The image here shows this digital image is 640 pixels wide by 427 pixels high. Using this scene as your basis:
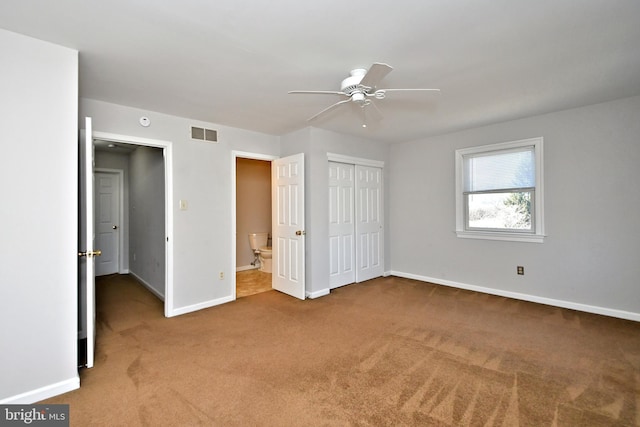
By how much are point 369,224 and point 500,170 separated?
2.12 metres

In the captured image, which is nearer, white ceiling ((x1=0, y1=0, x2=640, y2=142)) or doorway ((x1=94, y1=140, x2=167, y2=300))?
white ceiling ((x1=0, y1=0, x2=640, y2=142))

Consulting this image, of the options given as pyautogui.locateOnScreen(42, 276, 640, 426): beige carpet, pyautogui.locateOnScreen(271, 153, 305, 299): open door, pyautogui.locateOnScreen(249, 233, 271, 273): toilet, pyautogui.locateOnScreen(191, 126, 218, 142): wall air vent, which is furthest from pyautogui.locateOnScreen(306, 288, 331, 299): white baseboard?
pyautogui.locateOnScreen(191, 126, 218, 142): wall air vent

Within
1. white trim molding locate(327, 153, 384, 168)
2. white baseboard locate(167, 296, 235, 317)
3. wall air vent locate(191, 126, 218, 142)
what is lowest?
white baseboard locate(167, 296, 235, 317)

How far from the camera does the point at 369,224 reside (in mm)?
5113

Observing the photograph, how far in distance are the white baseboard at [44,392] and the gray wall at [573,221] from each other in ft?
15.3

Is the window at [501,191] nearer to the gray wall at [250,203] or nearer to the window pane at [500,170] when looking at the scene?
the window pane at [500,170]

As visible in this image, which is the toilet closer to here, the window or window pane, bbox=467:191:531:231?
the window

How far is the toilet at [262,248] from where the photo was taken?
226 inches

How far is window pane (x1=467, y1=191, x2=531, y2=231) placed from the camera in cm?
401

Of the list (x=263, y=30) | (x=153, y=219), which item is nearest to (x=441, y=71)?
(x=263, y=30)

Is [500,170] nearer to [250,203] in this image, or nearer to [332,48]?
→ [332,48]

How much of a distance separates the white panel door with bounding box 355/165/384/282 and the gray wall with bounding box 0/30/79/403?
3.71 meters

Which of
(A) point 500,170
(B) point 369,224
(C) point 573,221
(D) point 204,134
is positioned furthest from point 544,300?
(D) point 204,134

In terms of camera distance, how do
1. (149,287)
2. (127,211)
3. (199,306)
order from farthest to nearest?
(127,211), (149,287), (199,306)
